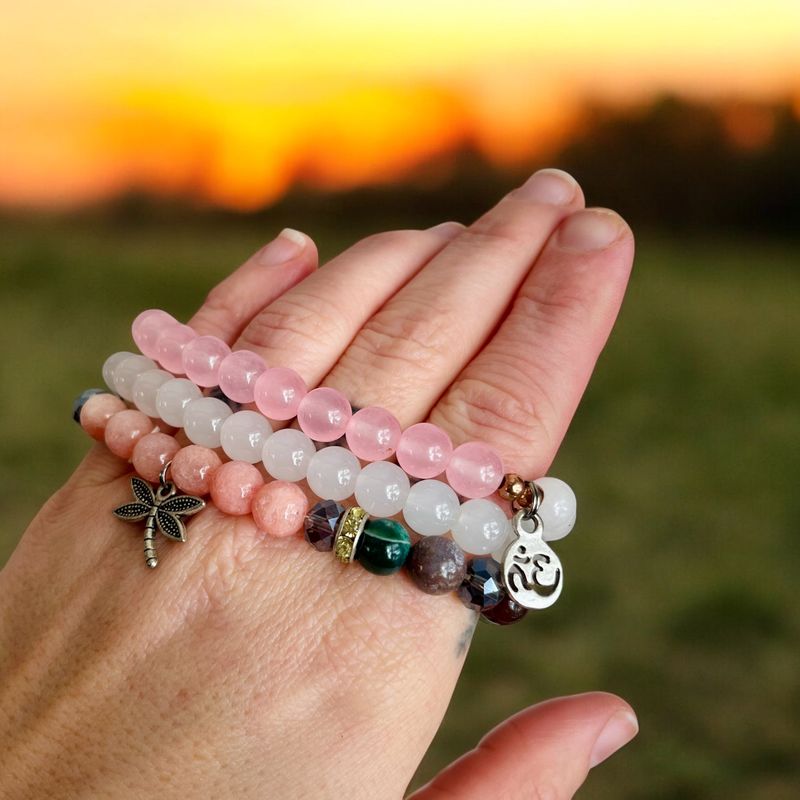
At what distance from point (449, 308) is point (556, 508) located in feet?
0.88

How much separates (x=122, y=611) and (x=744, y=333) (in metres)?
1.81

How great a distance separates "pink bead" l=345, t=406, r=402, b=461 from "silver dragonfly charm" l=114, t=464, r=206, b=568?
0.51 ft

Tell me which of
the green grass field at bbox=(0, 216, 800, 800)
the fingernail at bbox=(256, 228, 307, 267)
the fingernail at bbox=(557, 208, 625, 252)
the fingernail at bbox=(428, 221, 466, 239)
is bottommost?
the green grass field at bbox=(0, 216, 800, 800)

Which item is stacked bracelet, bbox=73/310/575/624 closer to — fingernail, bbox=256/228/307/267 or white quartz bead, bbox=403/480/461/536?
white quartz bead, bbox=403/480/461/536

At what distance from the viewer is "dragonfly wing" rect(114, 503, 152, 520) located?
90cm

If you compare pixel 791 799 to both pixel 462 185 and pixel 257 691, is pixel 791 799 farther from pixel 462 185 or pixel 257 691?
pixel 462 185

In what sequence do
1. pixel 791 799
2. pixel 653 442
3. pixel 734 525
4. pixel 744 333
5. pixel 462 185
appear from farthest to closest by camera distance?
pixel 462 185
pixel 744 333
pixel 653 442
pixel 734 525
pixel 791 799

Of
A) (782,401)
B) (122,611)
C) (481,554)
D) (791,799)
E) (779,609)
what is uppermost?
(481,554)

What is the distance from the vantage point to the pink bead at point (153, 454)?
3.00 feet

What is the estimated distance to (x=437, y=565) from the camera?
82 cm

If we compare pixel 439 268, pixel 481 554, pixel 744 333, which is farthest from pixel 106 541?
pixel 744 333

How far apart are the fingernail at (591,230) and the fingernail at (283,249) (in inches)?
13.3

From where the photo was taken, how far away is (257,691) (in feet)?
2.68

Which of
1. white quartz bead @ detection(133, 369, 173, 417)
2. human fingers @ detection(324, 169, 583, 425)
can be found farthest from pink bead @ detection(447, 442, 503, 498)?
white quartz bead @ detection(133, 369, 173, 417)
